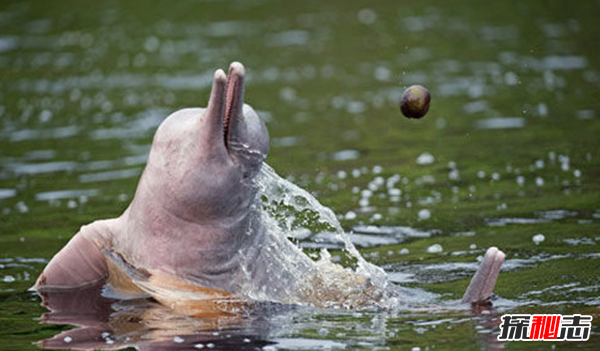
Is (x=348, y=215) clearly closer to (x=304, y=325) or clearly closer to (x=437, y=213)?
(x=437, y=213)

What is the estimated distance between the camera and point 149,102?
1730 centimetres

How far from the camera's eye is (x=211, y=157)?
7395 millimetres

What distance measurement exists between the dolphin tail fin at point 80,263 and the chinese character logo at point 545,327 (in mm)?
Result: 2864

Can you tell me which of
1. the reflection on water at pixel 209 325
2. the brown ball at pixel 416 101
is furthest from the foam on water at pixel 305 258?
the brown ball at pixel 416 101

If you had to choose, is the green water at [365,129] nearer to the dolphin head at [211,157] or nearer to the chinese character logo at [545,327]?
the chinese character logo at [545,327]

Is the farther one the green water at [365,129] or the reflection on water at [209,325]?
the green water at [365,129]

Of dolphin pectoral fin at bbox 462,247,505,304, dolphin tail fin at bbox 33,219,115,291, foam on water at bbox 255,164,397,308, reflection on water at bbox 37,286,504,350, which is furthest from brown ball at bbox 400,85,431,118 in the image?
dolphin tail fin at bbox 33,219,115,291

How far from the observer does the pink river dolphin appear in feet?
24.3

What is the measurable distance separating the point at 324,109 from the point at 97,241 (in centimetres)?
874

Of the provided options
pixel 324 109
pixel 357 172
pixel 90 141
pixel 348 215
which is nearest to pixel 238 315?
pixel 348 215

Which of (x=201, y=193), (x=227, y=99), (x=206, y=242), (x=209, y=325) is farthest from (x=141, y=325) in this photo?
(x=227, y=99)

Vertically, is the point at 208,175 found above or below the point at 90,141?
below

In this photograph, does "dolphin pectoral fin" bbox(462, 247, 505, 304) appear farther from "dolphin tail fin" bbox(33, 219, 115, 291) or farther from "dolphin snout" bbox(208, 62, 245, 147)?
"dolphin tail fin" bbox(33, 219, 115, 291)

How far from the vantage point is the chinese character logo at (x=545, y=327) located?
6.94 metres
